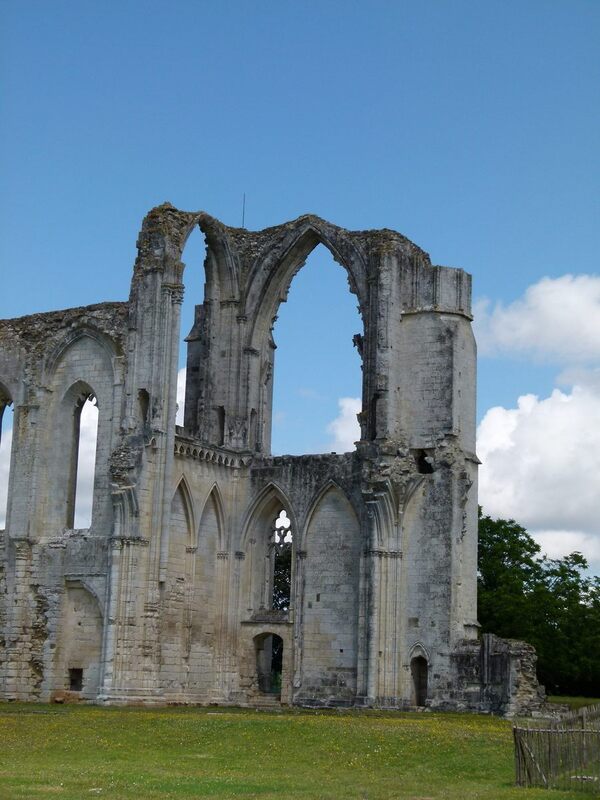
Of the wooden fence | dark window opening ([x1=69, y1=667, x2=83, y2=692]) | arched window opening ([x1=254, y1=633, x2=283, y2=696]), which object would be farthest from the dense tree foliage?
the wooden fence

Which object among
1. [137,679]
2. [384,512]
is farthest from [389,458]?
[137,679]

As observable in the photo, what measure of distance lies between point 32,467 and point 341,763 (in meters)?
19.0

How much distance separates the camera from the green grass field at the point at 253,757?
17.9 m

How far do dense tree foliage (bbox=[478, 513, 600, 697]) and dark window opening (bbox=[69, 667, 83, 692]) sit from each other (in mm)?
16771

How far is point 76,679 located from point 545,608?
60.8 ft

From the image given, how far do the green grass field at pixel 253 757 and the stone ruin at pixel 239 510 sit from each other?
484cm

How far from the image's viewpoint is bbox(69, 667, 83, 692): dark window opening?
120ft

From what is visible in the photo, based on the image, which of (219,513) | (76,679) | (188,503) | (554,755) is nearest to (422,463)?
(219,513)

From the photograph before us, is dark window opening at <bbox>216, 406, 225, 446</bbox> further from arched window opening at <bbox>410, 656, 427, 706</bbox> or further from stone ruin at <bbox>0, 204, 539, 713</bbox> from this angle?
arched window opening at <bbox>410, 656, 427, 706</bbox>

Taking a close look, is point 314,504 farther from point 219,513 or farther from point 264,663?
point 264,663

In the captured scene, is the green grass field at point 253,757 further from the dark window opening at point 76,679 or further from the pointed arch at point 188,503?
the pointed arch at point 188,503

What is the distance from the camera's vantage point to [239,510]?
128 feet

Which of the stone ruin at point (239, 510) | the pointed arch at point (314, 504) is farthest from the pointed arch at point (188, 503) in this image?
the pointed arch at point (314, 504)

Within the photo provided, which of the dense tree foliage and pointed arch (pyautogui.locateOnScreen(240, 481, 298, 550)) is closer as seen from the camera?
pointed arch (pyautogui.locateOnScreen(240, 481, 298, 550))
